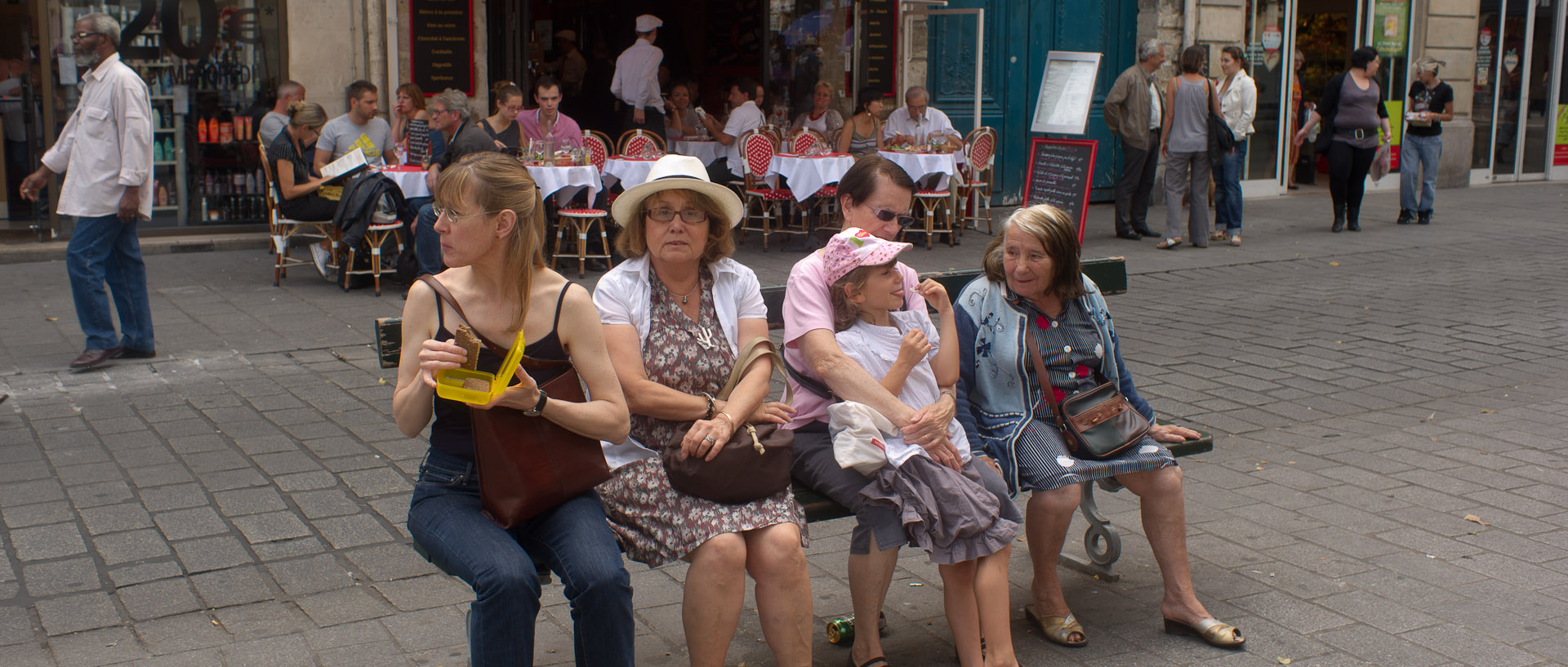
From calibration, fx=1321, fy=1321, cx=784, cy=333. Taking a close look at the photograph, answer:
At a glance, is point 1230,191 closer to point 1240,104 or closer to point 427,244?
point 1240,104

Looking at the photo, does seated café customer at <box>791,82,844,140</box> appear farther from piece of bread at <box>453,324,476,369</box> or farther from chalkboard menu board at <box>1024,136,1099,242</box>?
piece of bread at <box>453,324,476,369</box>

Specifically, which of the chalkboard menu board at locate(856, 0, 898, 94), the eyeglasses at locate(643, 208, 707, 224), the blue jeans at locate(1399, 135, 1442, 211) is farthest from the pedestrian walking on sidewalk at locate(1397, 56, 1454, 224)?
the eyeglasses at locate(643, 208, 707, 224)

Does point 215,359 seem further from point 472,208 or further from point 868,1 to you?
point 868,1

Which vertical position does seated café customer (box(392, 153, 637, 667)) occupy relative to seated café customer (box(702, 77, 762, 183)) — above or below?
below

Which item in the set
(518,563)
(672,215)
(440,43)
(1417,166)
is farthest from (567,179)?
(1417,166)

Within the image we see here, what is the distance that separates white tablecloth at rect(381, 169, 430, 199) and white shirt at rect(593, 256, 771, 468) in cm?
617

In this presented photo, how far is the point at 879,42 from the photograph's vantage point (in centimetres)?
1373

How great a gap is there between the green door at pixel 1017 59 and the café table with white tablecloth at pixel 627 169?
183 inches

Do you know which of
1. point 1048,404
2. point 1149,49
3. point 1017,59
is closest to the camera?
point 1048,404

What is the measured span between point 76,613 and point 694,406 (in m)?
1.84

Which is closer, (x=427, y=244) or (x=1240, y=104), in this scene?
(x=427, y=244)

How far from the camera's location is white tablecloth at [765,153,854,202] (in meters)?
11.0

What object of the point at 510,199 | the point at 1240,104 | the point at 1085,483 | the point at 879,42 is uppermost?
the point at 879,42

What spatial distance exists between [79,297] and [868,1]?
8842mm
